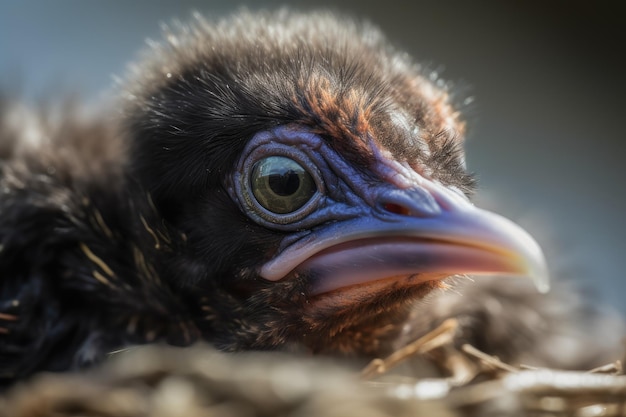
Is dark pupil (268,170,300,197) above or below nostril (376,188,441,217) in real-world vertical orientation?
above

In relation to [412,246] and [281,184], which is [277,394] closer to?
[412,246]

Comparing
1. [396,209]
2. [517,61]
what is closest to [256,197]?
[396,209]

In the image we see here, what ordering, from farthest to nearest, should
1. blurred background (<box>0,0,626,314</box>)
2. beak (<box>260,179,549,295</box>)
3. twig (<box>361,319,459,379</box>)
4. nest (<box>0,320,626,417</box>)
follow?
blurred background (<box>0,0,626,314</box>) < twig (<box>361,319,459,379</box>) < beak (<box>260,179,549,295</box>) < nest (<box>0,320,626,417</box>)

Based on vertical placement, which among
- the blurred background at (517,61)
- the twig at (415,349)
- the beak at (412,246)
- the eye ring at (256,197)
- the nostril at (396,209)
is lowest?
the twig at (415,349)

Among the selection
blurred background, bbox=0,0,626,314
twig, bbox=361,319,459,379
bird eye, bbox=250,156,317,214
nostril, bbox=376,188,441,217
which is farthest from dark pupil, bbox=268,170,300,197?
blurred background, bbox=0,0,626,314

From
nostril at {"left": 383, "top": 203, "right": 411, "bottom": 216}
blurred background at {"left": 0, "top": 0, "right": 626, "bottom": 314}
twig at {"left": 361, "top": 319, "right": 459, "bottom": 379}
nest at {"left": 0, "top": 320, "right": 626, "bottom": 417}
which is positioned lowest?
nest at {"left": 0, "top": 320, "right": 626, "bottom": 417}

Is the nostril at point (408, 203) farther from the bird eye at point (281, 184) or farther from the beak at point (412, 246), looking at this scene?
the bird eye at point (281, 184)

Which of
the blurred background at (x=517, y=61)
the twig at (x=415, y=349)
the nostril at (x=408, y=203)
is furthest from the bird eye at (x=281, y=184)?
the blurred background at (x=517, y=61)

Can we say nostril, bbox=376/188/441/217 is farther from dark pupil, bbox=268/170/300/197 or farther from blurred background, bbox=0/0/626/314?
blurred background, bbox=0/0/626/314
